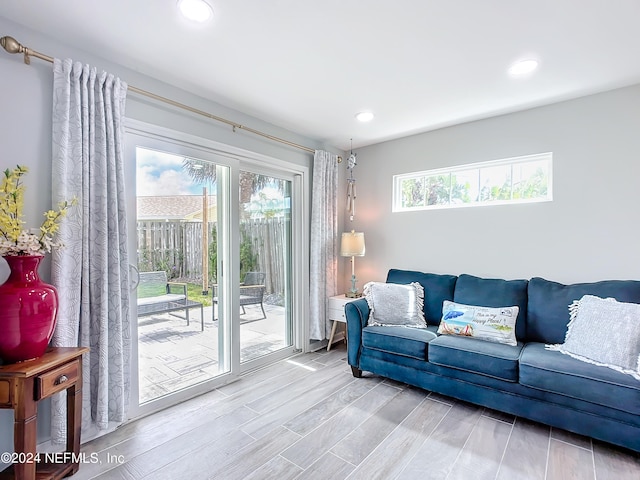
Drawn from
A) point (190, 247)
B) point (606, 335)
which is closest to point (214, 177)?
point (190, 247)

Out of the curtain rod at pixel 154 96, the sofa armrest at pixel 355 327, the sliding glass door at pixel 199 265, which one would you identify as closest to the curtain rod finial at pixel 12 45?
the curtain rod at pixel 154 96

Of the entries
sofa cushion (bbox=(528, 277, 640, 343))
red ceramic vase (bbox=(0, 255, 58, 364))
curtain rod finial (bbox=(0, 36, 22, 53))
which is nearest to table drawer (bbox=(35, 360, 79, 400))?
red ceramic vase (bbox=(0, 255, 58, 364))

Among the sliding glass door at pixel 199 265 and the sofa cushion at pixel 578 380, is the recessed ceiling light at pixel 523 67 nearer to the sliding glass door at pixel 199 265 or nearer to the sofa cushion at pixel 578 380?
the sofa cushion at pixel 578 380

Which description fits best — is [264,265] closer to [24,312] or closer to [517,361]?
[24,312]

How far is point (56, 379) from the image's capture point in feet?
5.34

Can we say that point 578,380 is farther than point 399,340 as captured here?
No

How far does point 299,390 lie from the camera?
279cm

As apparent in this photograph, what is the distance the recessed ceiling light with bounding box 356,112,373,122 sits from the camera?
310cm

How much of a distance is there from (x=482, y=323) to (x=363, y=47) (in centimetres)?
230

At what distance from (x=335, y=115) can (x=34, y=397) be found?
2952 mm

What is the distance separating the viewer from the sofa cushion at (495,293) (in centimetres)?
275

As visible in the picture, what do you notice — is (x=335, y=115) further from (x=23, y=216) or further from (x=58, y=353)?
(x=58, y=353)

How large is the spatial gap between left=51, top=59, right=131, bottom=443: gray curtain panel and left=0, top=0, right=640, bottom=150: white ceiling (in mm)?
349

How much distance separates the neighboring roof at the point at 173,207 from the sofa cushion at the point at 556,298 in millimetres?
2893
